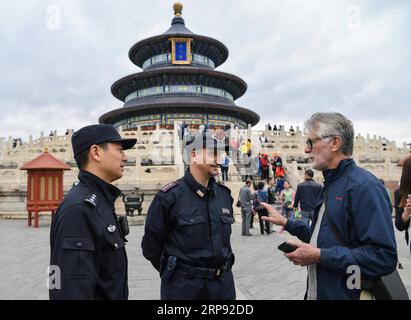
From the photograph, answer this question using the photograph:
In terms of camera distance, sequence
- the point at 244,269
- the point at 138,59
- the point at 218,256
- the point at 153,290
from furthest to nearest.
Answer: the point at 138,59, the point at 244,269, the point at 153,290, the point at 218,256

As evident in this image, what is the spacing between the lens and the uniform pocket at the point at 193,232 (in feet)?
9.51

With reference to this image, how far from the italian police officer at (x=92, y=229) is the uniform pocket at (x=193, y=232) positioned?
1.97ft

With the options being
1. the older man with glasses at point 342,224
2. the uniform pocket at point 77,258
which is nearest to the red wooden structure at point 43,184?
the uniform pocket at point 77,258

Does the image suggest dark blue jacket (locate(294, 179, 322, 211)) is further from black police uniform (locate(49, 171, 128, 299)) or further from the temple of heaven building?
the temple of heaven building

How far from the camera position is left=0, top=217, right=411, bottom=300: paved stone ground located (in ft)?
17.6

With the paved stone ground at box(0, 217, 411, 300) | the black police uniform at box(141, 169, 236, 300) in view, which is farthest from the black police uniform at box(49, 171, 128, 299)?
the paved stone ground at box(0, 217, 411, 300)

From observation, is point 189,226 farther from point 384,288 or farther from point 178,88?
point 178,88

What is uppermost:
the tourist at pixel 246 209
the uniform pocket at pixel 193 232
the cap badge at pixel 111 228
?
the cap badge at pixel 111 228

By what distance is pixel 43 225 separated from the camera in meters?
13.1

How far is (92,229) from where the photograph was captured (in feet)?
6.72

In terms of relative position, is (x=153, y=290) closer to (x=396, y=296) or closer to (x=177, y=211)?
(x=177, y=211)

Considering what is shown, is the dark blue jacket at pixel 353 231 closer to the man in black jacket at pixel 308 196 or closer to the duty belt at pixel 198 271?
the duty belt at pixel 198 271
